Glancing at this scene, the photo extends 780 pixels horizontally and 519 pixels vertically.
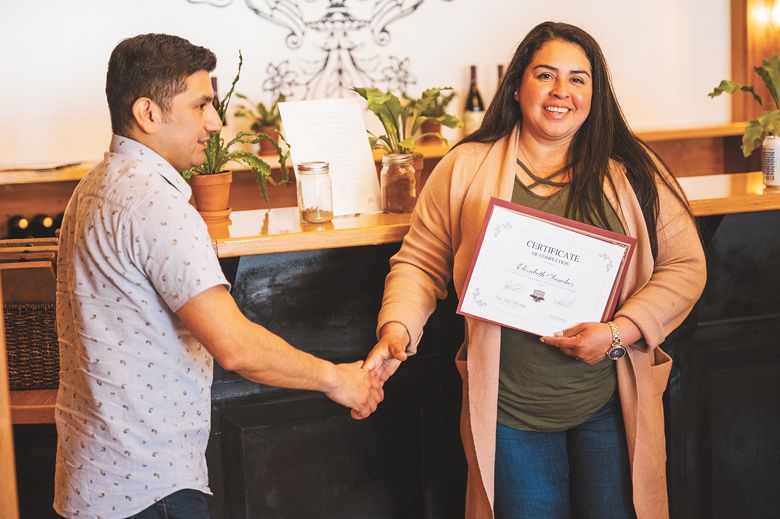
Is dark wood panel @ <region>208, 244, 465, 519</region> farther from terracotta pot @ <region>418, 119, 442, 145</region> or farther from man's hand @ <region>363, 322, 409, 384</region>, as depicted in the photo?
terracotta pot @ <region>418, 119, 442, 145</region>

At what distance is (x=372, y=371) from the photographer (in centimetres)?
187

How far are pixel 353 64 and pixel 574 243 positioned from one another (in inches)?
110

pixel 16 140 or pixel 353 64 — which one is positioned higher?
pixel 353 64

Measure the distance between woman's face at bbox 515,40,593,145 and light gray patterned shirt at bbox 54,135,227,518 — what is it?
2.50ft

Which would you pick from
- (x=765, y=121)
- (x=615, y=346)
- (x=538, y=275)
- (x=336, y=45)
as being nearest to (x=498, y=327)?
(x=538, y=275)

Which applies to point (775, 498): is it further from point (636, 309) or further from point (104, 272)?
point (104, 272)

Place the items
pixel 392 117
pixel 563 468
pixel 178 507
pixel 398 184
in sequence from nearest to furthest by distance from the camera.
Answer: pixel 178 507 → pixel 563 468 → pixel 398 184 → pixel 392 117

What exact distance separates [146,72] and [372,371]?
79 centimetres

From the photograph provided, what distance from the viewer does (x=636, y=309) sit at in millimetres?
1770

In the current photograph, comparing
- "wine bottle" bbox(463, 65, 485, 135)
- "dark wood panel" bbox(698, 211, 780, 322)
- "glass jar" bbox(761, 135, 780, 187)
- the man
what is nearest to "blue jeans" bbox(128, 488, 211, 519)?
the man

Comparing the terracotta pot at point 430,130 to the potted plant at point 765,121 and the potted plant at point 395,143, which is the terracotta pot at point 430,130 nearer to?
the potted plant at point 395,143

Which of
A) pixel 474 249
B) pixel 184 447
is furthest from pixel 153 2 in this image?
pixel 184 447

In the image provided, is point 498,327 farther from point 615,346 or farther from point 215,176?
point 215,176

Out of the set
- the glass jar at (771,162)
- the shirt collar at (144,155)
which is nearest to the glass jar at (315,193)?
the shirt collar at (144,155)
